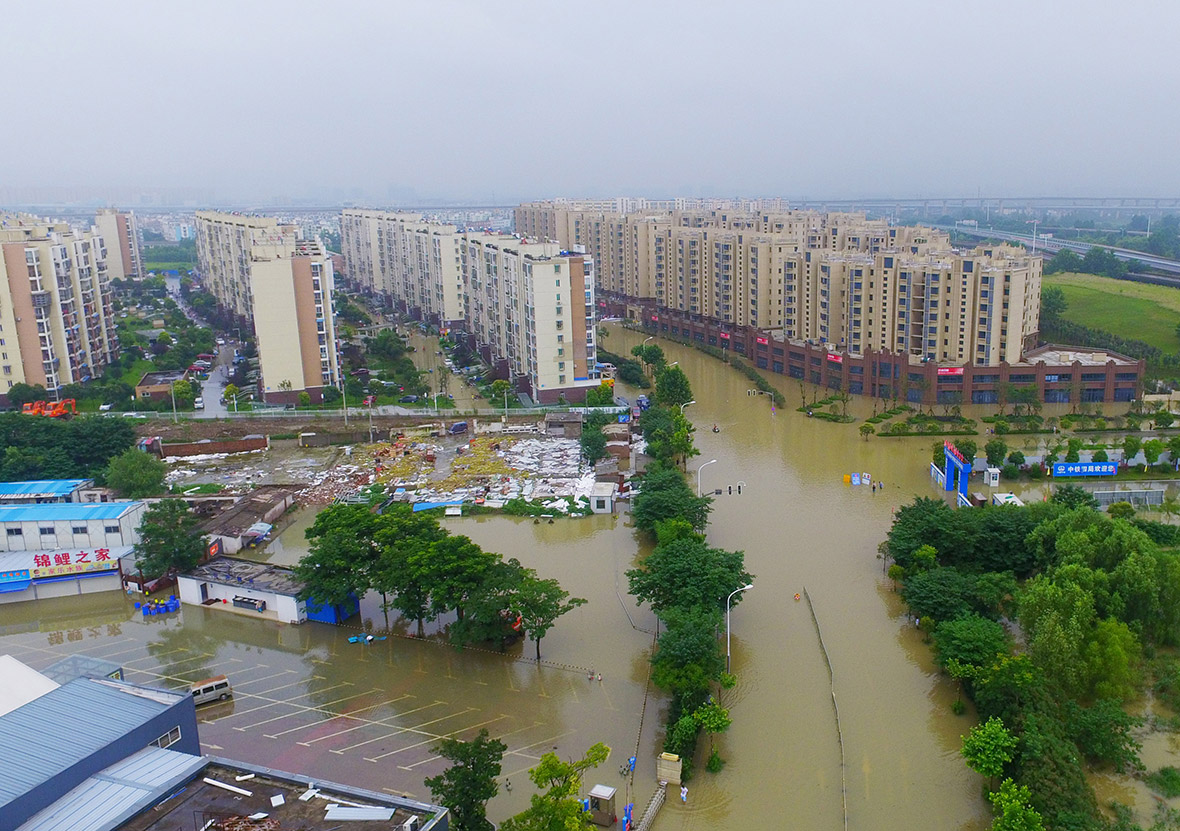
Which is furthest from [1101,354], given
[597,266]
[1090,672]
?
[597,266]

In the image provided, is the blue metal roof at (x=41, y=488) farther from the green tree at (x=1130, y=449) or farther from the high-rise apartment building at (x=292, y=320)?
the green tree at (x=1130, y=449)

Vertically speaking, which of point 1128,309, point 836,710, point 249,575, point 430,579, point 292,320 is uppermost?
point 292,320

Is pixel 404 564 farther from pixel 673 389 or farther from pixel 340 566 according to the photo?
pixel 673 389

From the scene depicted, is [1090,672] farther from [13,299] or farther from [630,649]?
[13,299]

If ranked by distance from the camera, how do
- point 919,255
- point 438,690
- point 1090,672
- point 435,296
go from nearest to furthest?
point 1090,672, point 438,690, point 919,255, point 435,296

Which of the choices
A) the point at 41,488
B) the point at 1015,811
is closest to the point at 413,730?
the point at 1015,811

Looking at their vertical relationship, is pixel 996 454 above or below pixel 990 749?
above

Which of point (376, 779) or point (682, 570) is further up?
point (682, 570)
